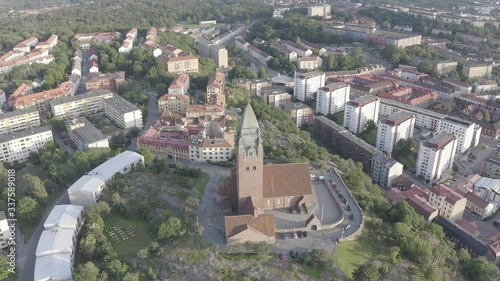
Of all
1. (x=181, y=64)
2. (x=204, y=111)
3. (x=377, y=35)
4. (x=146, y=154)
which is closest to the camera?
(x=146, y=154)

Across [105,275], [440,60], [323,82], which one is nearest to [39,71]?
[323,82]

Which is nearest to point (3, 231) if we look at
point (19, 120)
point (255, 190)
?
point (255, 190)

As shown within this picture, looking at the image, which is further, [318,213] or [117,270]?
[318,213]

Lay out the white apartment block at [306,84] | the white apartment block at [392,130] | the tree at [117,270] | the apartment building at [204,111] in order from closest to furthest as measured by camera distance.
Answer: the tree at [117,270] → the apartment building at [204,111] → the white apartment block at [392,130] → the white apartment block at [306,84]

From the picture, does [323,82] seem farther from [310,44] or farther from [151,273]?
[151,273]

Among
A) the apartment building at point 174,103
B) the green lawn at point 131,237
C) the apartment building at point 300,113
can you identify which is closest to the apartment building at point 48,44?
the apartment building at point 174,103

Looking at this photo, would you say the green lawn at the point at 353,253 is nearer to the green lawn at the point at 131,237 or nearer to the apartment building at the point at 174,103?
the green lawn at the point at 131,237

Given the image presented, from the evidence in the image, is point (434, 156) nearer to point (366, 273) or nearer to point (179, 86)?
point (366, 273)

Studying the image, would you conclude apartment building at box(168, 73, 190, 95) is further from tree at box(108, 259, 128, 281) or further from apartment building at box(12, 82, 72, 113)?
tree at box(108, 259, 128, 281)
